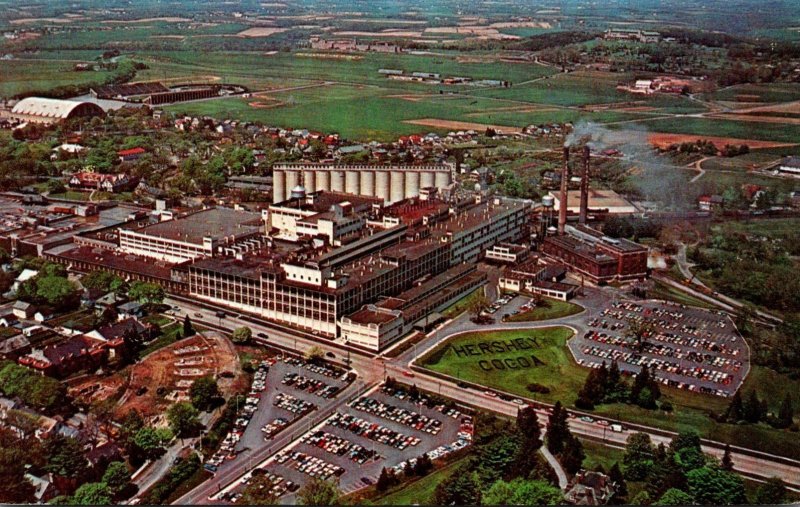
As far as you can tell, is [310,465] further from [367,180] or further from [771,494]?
[367,180]

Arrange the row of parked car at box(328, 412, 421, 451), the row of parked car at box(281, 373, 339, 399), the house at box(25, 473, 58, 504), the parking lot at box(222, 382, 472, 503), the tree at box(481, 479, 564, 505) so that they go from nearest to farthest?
the tree at box(481, 479, 564, 505) → the house at box(25, 473, 58, 504) → the parking lot at box(222, 382, 472, 503) → the row of parked car at box(328, 412, 421, 451) → the row of parked car at box(281, 373, 339, 399)

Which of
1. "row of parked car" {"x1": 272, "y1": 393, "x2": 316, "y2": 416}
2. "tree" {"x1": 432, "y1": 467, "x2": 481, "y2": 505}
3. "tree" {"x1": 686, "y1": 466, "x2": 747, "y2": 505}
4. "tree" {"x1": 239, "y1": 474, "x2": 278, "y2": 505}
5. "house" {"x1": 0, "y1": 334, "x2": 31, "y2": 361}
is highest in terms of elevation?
"house" {"x1": 0, "y1": 334, "x2": 31, "y2": 361}

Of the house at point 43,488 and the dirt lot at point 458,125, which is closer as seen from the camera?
the house at point 43,488

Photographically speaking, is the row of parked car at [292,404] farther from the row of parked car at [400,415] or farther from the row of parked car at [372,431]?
the row of parked car at [400,415]

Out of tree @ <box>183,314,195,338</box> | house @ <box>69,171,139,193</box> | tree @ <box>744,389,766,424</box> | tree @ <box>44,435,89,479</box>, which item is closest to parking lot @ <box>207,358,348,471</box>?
tree @ <box>44,435,89,479</box>

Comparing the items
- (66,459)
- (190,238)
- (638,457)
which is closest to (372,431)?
(638,457)

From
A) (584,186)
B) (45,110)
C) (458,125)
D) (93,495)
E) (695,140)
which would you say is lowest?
(93,495)

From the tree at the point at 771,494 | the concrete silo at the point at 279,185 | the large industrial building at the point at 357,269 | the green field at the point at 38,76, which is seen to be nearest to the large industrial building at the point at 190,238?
the large industrial building at the point at 357,269

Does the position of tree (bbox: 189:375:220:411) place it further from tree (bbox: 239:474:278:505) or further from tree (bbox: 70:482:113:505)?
tree (bbox: 70:482:113:505)
